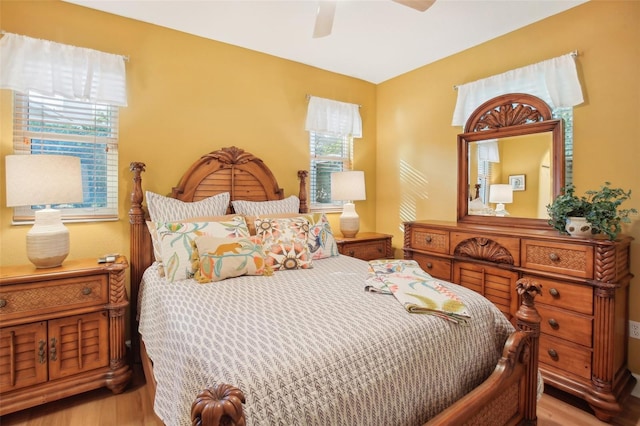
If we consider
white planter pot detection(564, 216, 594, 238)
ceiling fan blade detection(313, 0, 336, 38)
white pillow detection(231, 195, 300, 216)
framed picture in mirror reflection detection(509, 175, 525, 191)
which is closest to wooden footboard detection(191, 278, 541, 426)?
white planter pot detection(564, 216, 594, 238)

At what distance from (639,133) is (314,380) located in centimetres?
264

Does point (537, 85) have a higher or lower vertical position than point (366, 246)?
higher

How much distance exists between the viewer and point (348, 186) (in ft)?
11.0

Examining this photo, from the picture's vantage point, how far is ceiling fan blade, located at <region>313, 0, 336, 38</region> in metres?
1.96

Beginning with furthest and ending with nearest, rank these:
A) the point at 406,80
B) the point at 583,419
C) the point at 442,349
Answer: the point at 406,80 → the point at 583,419 → the point at 442,349

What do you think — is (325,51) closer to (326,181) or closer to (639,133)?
(326,181)

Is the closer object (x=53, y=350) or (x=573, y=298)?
(x=53, y=350)

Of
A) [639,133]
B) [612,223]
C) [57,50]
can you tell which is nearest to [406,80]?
[639,133]

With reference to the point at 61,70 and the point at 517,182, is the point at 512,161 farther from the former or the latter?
the point at 61,70

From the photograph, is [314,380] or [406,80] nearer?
[314,380]

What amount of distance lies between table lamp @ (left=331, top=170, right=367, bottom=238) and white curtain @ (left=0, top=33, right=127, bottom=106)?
1.97 metres

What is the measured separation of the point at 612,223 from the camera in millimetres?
2031

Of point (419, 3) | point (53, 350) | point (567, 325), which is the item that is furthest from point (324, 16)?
point (53, 350)

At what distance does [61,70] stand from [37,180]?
91 cm
